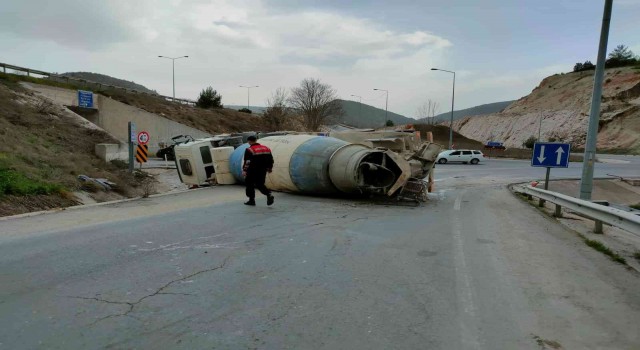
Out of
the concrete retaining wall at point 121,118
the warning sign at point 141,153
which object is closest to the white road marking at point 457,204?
the warning sign at point 141,153

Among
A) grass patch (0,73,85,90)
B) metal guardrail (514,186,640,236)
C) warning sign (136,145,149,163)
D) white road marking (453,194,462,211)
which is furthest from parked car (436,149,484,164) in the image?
grass patch (0,73,85,90)

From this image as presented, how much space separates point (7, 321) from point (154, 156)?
4402 cm

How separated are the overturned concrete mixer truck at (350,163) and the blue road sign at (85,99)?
3482cm

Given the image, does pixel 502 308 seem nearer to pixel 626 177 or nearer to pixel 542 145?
pixel 542 145

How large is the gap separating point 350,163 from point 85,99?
39501 millimetres

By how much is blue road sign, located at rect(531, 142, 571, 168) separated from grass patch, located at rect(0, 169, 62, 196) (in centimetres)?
1284

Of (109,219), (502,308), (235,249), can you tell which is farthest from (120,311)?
(109,219)

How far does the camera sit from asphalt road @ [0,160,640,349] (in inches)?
152

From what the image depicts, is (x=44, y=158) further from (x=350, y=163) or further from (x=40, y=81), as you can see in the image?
(x=40, y=81)

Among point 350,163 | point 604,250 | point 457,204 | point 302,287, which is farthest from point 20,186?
point 604,250

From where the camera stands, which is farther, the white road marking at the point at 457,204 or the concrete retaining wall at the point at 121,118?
the concrete retaining wall at the point at 121,118

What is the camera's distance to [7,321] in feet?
13.1

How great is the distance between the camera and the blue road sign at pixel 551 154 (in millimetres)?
13289

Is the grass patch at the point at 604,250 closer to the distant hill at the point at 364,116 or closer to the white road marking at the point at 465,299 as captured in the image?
the white road marking at the point at 465,299
